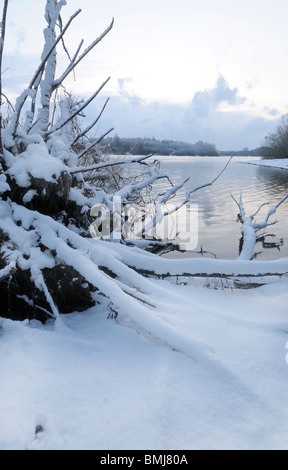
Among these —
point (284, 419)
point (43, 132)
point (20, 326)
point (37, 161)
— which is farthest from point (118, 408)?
point (43, 132)

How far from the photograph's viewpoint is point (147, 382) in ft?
6.36

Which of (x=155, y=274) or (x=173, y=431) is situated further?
(x=155, y=274)

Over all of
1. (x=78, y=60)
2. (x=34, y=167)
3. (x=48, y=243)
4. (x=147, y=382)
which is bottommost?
(x=147, y=382)

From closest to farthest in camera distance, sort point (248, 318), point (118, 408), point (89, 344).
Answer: point (118, 408)
point (89, 344)
point (248, 318)

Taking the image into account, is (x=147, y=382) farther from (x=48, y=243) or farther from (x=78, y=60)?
(x=78, y=60)

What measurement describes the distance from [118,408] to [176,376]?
1.38 ft

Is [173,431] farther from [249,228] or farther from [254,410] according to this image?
[249,228]

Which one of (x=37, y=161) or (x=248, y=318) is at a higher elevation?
(x=37, y=161)

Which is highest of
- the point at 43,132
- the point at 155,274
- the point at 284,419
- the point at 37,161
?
the point at 43,132

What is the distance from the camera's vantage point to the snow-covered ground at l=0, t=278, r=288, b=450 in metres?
1.59

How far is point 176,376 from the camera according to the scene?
1.99 metres

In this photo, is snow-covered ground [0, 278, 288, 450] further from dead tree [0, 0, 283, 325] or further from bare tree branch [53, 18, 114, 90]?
bare tree branch [53, 18, 114, 90]

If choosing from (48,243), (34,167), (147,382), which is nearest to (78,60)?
(34,167)

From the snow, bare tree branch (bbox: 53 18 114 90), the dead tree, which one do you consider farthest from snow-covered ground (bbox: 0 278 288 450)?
bare tree branch (bbox: 53 18 114 90)
